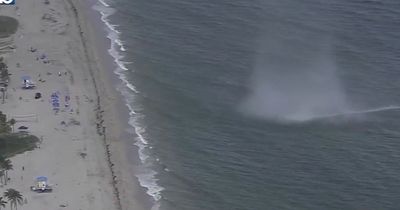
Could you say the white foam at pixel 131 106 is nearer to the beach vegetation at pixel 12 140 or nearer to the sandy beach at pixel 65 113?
the sandy beach at pixel 65 113

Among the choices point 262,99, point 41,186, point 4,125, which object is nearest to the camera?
point 41,186

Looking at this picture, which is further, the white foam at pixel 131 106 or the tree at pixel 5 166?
the white foam at pixel 131 106

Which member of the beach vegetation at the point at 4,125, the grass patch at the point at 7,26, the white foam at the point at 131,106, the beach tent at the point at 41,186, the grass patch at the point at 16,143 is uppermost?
the beach vegetation at the point at 4,125

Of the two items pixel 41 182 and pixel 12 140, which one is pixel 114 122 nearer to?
pixel 12 140

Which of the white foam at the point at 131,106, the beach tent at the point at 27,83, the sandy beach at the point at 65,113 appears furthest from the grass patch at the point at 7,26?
the beach tent at the point at 27,83

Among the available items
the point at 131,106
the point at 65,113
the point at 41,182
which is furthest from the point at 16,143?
the point at 131,106

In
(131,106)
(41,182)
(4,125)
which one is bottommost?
(131,106)
